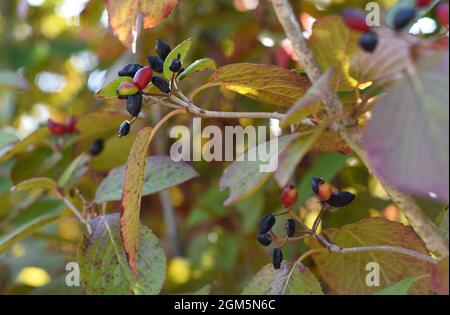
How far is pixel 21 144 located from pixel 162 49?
504 mm

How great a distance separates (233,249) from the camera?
183cm

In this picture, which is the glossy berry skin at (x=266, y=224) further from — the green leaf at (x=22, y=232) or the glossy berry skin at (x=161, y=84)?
the green leaf at (x=22, y=232)

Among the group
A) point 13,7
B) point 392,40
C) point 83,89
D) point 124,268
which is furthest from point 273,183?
point 13,7

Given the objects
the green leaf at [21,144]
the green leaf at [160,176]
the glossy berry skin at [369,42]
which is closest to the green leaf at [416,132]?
the glossy berry skin at [369,42]

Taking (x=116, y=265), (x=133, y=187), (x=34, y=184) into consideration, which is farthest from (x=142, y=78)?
(x=34, y=184)

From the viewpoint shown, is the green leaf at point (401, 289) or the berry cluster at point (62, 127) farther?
the berry cluster at point (62, 127)

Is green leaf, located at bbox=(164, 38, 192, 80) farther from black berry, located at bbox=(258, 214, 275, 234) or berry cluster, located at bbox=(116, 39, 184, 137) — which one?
black berry, located at bbox=(258, 214, 275, 234)

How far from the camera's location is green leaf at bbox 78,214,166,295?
3.21 ft

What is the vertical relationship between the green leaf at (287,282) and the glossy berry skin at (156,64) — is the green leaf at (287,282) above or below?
below

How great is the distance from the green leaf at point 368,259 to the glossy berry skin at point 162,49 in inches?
12.3

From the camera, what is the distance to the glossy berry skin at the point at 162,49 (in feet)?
2.85

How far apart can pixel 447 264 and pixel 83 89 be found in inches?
60.3

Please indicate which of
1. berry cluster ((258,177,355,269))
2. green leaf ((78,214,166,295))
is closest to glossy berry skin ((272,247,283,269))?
berry cluster ((258,177,355,269))
